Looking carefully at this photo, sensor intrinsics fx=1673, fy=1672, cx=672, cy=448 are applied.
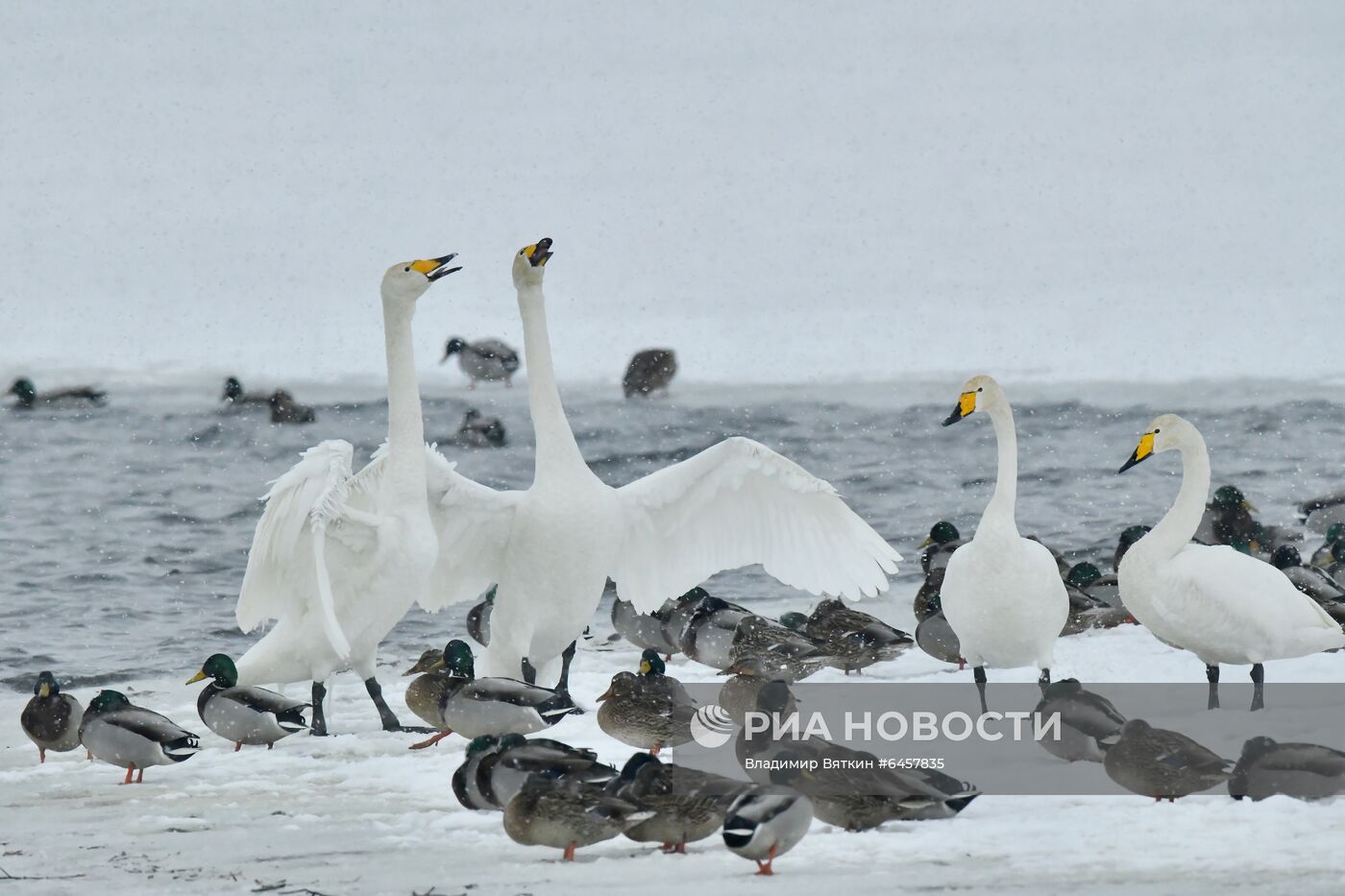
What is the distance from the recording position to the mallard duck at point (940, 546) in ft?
29.3

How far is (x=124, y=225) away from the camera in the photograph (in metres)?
24.0

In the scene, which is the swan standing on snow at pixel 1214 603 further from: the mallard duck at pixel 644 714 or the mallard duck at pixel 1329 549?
the mallard duck at pixel 1329 549

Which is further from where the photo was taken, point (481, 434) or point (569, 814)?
point (481, 434)

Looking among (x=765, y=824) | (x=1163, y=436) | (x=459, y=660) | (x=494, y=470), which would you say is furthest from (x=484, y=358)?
(x=765, y=824)

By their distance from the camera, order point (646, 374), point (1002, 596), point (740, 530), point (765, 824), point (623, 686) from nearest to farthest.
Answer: point (765, 824), point (623, 686), point (1002, 596), point (740, 530), point (646, 374)

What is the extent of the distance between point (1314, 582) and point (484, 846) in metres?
5.05

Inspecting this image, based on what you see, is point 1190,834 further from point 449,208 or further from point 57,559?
point 449,208

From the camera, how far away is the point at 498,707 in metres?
5.82

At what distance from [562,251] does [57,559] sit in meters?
13.4

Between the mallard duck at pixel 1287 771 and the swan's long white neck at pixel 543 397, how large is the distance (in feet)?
8.88

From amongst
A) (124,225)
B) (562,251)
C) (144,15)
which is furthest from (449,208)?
(144,15)

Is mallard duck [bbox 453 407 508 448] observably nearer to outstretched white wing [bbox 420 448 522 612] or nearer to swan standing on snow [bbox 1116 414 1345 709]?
outstretched white wing [bbox 420 448 522 612]


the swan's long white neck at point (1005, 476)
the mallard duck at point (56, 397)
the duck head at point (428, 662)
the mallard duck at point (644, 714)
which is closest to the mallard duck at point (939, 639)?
the swan's long white neck at point (1005, 476)

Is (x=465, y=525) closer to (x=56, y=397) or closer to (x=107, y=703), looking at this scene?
(x=107, y=703)
